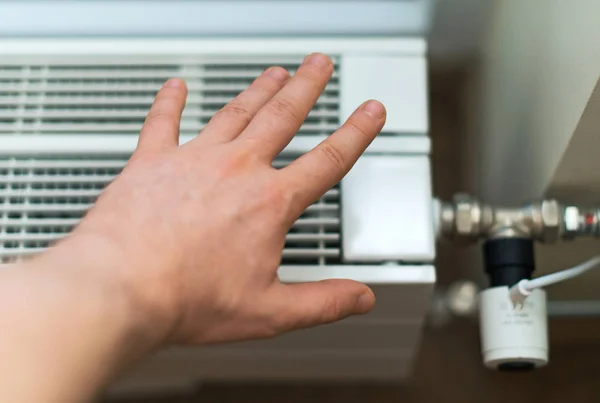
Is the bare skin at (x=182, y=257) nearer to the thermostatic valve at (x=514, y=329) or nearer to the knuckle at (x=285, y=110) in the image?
the knuckle at (x=285, y=110)

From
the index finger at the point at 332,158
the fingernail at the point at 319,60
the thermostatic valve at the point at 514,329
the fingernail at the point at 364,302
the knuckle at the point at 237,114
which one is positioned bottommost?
the thermostatic valve at the point at 514,329

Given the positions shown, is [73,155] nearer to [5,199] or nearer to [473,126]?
[5,199]

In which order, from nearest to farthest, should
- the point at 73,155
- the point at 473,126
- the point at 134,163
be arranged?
the point at 134,163, the point at 73,155, the point at 473,126

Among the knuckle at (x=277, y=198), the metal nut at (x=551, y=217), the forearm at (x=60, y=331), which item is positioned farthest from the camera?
the metal nut at (x=551, y=217)

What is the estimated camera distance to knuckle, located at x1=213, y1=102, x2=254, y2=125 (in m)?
0.55

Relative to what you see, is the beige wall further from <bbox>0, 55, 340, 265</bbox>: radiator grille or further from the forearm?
the forearm

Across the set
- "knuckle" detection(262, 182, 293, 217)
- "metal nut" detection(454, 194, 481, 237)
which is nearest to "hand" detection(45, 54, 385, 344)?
"knuckle" detection(262, 182, 293, 217)

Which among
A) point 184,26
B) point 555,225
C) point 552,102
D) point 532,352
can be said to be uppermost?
point 184,26

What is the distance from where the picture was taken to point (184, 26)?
27.6 inches

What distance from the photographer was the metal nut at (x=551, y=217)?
24.2 inches

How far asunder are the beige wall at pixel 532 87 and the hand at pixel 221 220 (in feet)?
0.49

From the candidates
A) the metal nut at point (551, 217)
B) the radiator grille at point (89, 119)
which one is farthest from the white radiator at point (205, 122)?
the metal nut at point (551, 217)

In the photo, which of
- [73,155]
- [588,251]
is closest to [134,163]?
[73,155]

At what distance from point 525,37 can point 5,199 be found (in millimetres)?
501
